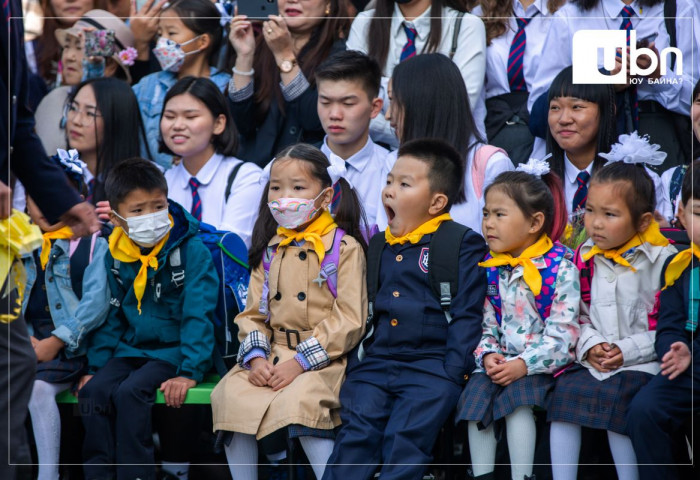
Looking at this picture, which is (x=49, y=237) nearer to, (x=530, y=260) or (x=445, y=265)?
(x=445, y=265)

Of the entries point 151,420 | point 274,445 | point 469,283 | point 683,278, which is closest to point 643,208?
point 683,278

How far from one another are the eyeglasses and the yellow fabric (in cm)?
229

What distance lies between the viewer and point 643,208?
4066 mm

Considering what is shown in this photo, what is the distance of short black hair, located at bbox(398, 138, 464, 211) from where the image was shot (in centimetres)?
430

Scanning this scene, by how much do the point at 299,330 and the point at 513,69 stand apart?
2030 millimetres

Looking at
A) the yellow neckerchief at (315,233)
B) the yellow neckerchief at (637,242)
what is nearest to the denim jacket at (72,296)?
the yellow neckerchief at (315,233)

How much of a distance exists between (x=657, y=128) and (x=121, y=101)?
10.0ft

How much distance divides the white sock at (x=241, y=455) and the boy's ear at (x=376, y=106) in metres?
1.87

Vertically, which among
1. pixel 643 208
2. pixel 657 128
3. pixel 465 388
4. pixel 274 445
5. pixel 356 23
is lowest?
pixel 274 445

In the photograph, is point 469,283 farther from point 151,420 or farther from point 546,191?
point 151,420

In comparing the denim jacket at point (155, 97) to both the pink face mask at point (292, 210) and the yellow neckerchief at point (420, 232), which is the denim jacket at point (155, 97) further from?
the yellow neckerchief at point (420, 232)

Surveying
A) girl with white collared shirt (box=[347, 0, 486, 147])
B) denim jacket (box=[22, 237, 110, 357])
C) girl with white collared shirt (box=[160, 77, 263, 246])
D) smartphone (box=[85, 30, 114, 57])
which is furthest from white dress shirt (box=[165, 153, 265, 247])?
smartphone (box=[85, 30, 114, 57])

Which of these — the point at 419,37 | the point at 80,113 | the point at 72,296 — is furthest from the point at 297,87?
the point at 72,296

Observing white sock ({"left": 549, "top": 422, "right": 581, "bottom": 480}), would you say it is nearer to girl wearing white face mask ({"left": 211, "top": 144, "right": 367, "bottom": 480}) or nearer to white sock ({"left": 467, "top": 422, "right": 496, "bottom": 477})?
white sock ({"left": 467, "top": 422, "right": 496, "bottom": 477})
